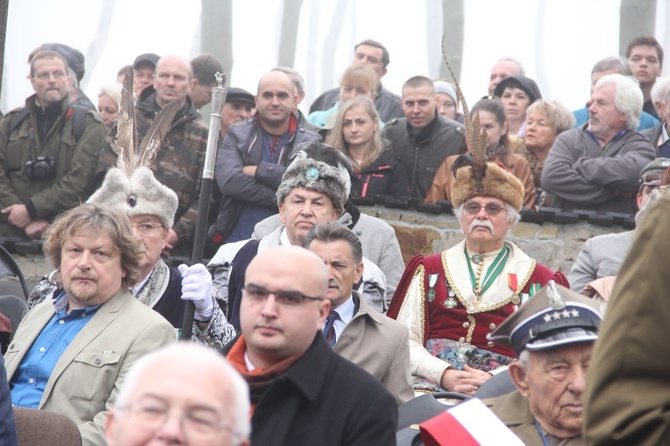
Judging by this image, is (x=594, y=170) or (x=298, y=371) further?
(x=594, y=170)

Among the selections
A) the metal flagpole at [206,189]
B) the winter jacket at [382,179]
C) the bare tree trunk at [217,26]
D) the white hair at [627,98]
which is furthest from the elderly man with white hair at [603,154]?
the bare tree trunk at [217,26]

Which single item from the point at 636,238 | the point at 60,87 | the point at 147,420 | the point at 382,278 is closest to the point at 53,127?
the point at 60,87

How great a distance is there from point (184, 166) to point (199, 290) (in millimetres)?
2972

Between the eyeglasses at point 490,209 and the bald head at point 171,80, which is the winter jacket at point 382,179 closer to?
the bald head at point 171,80

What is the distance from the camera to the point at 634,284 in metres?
2.16

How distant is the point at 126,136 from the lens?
6.84 meters

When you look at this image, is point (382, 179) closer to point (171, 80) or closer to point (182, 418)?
point (171, 80)

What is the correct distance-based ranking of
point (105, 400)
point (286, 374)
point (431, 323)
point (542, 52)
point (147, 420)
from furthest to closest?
point (542, 52), point (431, 323), point (105, 400), point (286, 374), point (147, 420)

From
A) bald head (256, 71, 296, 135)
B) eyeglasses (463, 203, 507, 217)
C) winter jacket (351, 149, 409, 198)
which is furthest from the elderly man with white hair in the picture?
bald head (256, 71, 296, 135)

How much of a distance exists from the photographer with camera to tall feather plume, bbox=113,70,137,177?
85.9 inches

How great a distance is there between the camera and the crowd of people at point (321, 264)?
258 centimetres

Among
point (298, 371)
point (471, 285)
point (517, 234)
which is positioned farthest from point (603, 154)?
point (298, 371)

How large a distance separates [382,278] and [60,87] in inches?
147

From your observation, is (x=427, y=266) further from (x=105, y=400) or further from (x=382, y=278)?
(x=105, y=400)
